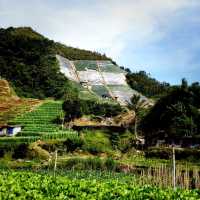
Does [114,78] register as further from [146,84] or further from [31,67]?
[31,67]

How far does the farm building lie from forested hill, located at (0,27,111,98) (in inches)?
1551

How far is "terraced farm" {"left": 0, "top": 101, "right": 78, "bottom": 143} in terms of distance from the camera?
72.4 m

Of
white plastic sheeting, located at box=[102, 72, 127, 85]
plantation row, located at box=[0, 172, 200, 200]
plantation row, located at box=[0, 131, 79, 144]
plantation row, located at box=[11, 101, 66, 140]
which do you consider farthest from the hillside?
plantation row, located at box=[0, 172, 200, 200]

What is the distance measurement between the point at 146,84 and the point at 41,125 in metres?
74.7

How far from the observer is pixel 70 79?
14338 cm

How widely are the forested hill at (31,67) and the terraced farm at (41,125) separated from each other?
2123 cm

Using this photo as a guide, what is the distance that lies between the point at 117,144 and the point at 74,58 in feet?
361

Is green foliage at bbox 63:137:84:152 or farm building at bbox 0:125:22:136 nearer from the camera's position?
green foliage at bbox 63:137:84:152

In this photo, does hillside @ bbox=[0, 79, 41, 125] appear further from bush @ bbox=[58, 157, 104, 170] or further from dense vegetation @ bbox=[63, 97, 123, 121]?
bush @ bbox=[58, 157, 104, 170]

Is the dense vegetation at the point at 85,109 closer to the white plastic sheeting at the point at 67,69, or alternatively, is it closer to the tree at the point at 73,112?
the tree at the point at 73,112

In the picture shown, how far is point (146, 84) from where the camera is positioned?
A: 155000 millimetres

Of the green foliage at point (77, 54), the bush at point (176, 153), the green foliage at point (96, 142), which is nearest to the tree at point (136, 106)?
the green foliage at point (96, 142)

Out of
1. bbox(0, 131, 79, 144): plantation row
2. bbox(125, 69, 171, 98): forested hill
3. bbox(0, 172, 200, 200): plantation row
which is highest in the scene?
bbox(125, 69, 171, 98): forested hill

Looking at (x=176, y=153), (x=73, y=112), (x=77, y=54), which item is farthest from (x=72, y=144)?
(x=77, y=54)
